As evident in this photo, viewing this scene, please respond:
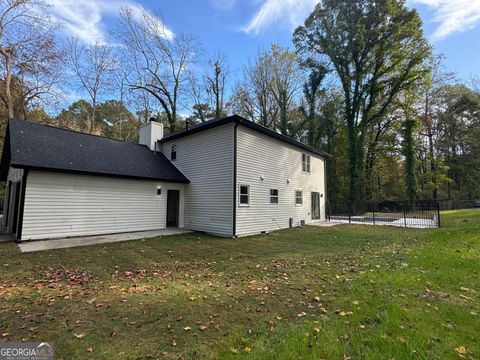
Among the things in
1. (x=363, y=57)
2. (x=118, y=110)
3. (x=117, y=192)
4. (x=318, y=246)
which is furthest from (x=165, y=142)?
(x=363, y=57)

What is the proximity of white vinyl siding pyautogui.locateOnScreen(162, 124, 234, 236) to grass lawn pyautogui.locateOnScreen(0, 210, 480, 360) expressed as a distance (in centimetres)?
420

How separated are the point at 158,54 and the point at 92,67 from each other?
20.3 feet

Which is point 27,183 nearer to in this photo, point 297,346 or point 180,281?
point 180,281

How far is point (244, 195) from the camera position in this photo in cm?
1134

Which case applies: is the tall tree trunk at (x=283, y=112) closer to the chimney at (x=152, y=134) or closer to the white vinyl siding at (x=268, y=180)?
the white vinyl siding at (x=268, y=180)

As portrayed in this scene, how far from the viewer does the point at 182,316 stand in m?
3.40

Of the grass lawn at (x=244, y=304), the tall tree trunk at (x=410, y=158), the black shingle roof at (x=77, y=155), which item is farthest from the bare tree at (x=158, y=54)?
the tall tree trunk at (x=410, y=158)

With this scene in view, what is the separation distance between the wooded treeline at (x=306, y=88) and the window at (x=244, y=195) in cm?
1560

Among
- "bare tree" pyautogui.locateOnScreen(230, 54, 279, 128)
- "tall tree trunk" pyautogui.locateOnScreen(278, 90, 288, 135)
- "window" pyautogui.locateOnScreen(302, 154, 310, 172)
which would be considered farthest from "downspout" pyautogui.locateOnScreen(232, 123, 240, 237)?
"bare tree" pyautogui.locateOnScreen(230, 54, 279, 128)

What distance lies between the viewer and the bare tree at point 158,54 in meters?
22.1

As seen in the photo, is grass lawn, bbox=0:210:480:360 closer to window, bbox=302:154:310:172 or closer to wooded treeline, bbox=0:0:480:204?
window, bbox=302:154:310:172

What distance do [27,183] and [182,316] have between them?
26.8ft

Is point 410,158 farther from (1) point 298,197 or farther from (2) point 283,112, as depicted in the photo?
(1) point 298,197

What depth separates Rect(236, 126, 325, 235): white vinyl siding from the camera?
11.3 metres
